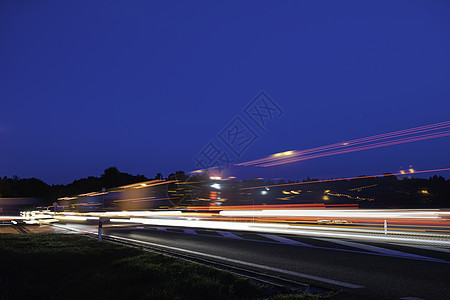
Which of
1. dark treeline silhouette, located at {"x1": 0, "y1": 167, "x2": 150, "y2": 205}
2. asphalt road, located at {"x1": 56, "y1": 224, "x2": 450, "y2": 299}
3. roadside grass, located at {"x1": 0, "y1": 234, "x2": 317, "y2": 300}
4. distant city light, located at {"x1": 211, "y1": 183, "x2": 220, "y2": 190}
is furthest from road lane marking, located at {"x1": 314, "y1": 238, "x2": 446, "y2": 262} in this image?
dark treeline silhouette, located at {"x1": 0, "y1": 167, "x2": 150, "y2": 205}

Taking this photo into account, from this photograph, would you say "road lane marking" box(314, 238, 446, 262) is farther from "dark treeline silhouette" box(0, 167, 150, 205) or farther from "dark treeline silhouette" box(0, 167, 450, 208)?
"dark treeline silhouette" box(0, 167, 150, 205)

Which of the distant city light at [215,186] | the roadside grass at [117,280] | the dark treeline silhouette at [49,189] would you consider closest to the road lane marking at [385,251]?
the roadside grass at [117,280]

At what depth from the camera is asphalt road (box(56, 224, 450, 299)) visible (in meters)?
6.16

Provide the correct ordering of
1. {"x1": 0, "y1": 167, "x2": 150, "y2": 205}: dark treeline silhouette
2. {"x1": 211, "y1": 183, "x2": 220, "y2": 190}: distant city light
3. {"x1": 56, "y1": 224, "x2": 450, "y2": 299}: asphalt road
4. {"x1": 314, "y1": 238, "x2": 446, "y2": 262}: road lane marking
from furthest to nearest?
{"x1": 0, "y1": 167, "x2": 150, "y2": 205}: dark treeline silhouette < {"x1": 211, "y1": 183, "x2": 220, "y2": 190}: distant city light < {"x1": 314, "y1": 238, "x2": 446, "y2": 262}: road lane marking < {"x1": 56, "y1": 224, "x2": 450, "y2": 299}: asphalt road

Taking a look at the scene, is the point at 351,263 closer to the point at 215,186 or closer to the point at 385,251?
the point at 385,251

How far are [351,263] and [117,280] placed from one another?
5683 mm

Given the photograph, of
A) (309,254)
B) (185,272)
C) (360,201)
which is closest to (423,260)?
(309,254)

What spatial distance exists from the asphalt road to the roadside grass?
1.39m

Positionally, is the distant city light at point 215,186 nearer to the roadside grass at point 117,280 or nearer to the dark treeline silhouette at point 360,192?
the dark treeline silhouette at point 360,192

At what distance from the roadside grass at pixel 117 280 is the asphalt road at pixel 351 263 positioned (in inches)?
54.6

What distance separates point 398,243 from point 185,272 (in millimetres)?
8494

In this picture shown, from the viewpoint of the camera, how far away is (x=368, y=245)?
1193 cm

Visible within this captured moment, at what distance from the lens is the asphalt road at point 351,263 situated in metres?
6.16

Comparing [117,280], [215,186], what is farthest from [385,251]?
[215,186]
